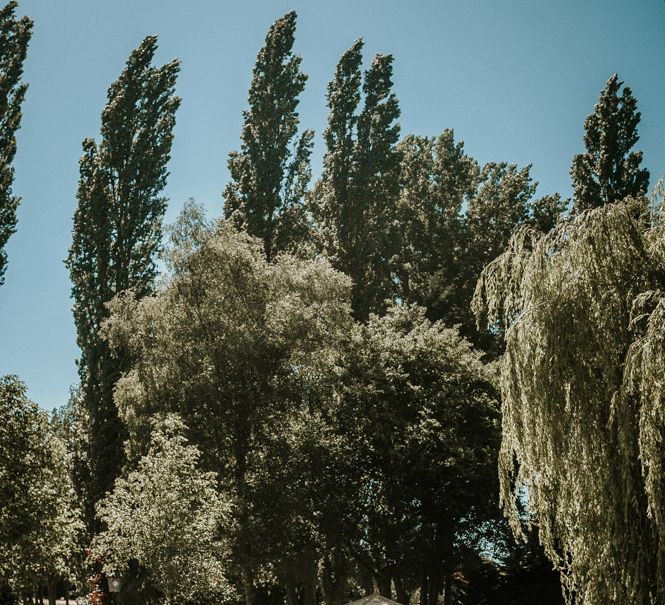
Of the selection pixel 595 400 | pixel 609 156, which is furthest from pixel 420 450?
pixel 609 156

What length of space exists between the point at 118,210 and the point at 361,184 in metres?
10.4

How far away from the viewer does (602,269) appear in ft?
26.3

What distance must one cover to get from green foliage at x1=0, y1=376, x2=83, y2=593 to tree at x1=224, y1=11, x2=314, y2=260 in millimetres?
12361

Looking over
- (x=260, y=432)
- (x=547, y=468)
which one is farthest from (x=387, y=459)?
(x=547, y=468)

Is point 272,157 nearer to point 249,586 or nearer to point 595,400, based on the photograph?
point 249,586

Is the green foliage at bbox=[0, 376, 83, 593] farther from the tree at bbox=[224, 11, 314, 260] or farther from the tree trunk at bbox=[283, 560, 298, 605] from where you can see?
the tree at bbox=[224, 11, 314, 260]

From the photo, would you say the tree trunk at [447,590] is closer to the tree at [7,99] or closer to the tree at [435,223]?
the tree at [435,223]

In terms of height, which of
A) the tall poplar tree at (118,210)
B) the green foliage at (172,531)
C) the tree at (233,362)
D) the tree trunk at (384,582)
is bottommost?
the tree trunk at (384,582)

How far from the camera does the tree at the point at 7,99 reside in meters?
22.5

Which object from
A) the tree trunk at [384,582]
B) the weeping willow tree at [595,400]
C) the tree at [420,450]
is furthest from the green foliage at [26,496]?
the weeping willow tree at [595,400]

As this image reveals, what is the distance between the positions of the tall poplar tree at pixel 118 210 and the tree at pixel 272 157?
315 centimetres

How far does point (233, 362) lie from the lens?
19.5 meters

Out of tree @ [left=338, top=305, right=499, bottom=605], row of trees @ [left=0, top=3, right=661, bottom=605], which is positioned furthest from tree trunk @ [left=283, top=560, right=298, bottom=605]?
tree @ [left=338, top=305, right=499, bottom=605]

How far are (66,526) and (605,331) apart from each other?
46.1 ft
